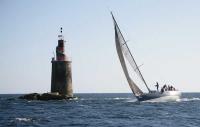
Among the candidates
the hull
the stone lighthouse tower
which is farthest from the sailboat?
the stone lighthouse tower

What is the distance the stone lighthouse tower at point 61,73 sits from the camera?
7075 cm

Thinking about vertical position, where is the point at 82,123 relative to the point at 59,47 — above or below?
below

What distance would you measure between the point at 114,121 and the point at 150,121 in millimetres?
2712

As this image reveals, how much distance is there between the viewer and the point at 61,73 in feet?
232

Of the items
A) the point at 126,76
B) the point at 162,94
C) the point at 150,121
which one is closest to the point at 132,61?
the point at 126,76

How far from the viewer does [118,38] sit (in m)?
58.7

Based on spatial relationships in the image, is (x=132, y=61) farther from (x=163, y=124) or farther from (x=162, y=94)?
(x=163, y=124)

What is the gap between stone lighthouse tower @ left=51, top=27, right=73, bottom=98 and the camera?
232 ft

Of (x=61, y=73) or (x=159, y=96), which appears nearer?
(x=159, y=96)

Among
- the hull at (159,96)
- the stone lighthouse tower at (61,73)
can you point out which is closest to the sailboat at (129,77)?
the hull at (159,96)

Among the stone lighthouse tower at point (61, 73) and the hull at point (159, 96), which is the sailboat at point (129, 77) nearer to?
the hull at point (159, 96)

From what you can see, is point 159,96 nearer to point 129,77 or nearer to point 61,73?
point 129,77

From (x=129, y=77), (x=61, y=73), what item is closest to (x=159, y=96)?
(x=129, y=77)

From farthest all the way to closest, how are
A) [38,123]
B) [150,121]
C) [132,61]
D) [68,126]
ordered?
[132,61] → [150,121] → [38,123] → [68,126]
